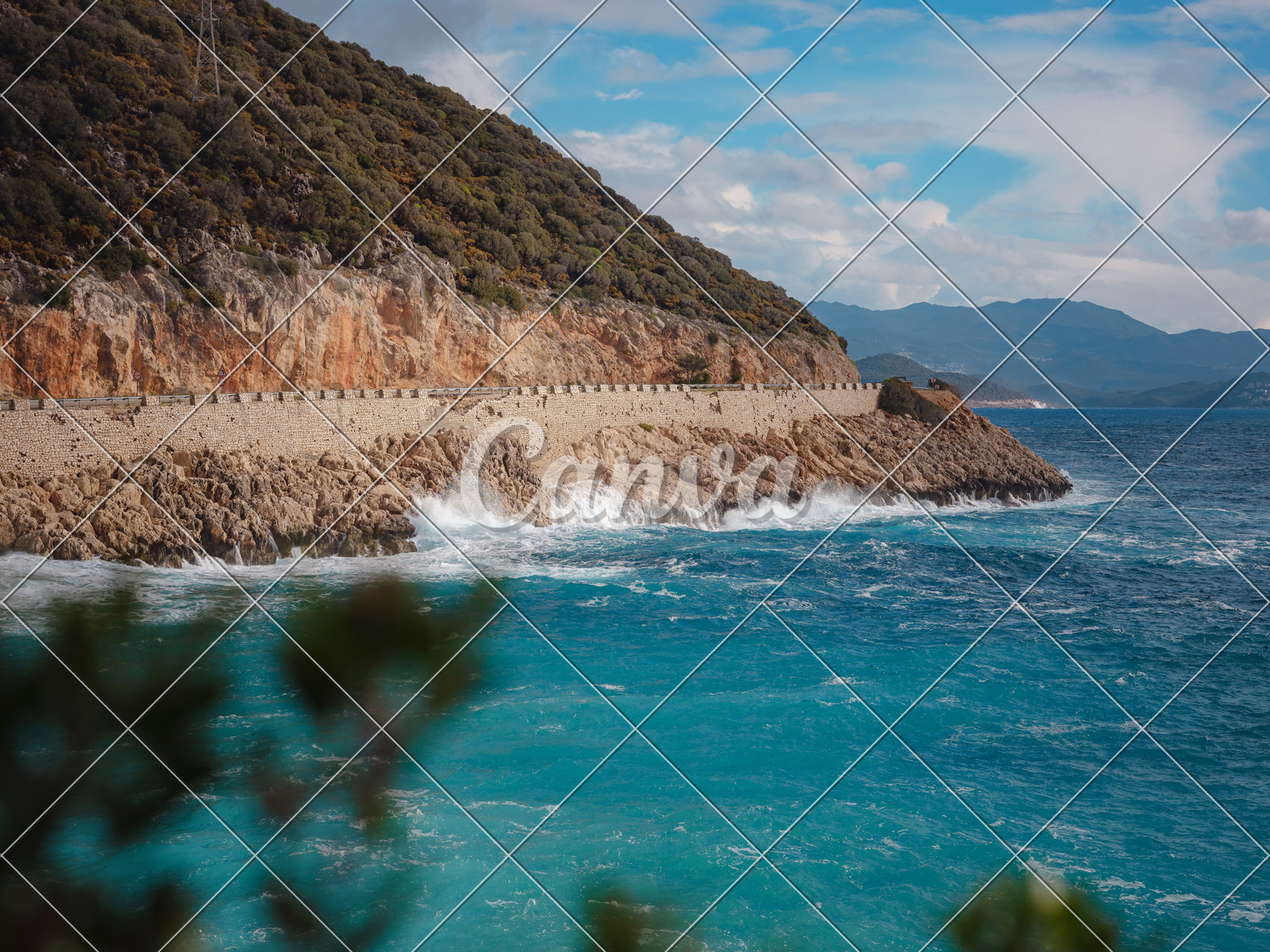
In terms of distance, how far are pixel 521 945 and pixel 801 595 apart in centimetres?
948

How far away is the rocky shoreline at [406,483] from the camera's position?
1376cm

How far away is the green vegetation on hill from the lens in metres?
18.8

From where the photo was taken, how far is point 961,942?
2.04m

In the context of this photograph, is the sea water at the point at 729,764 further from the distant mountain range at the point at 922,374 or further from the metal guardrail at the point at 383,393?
the metal guardrail at the point at 383,393

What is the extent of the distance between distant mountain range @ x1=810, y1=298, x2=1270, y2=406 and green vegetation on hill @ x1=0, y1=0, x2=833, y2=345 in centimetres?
677

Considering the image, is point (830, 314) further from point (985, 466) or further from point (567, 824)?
point (985, 466)

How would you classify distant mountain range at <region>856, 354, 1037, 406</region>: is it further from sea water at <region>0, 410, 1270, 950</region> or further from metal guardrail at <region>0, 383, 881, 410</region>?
metal guardrail at <region>0, 383, 881, 410</region>

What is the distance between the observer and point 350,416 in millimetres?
19516

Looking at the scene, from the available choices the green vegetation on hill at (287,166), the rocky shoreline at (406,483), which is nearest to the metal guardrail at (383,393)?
the rocky shoreline at (406,483)

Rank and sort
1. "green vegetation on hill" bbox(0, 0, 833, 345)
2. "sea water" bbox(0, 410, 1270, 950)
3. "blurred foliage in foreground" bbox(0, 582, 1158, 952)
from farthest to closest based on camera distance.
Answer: "green vegetation on hill" bbox(0, 0, 833, 345) → "sea water" bbox(0, 410, 1270, 950) → "blurred foliage in foreground" bbox(0, 582, 1158, 952)

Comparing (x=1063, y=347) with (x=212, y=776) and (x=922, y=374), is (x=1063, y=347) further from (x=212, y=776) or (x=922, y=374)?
(x=212, y=776)

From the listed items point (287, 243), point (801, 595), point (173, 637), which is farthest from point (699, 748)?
point (287, 243)

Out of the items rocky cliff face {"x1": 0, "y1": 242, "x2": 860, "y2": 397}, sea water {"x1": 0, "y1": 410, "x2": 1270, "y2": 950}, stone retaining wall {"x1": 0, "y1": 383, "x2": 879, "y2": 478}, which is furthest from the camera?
rocky cliff face {"x1": 0, "y1": 242, "x2": 860, "y2": 397}

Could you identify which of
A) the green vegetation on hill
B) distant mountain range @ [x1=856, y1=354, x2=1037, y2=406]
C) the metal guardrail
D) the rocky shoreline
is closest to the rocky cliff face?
the green vegetation on hill
